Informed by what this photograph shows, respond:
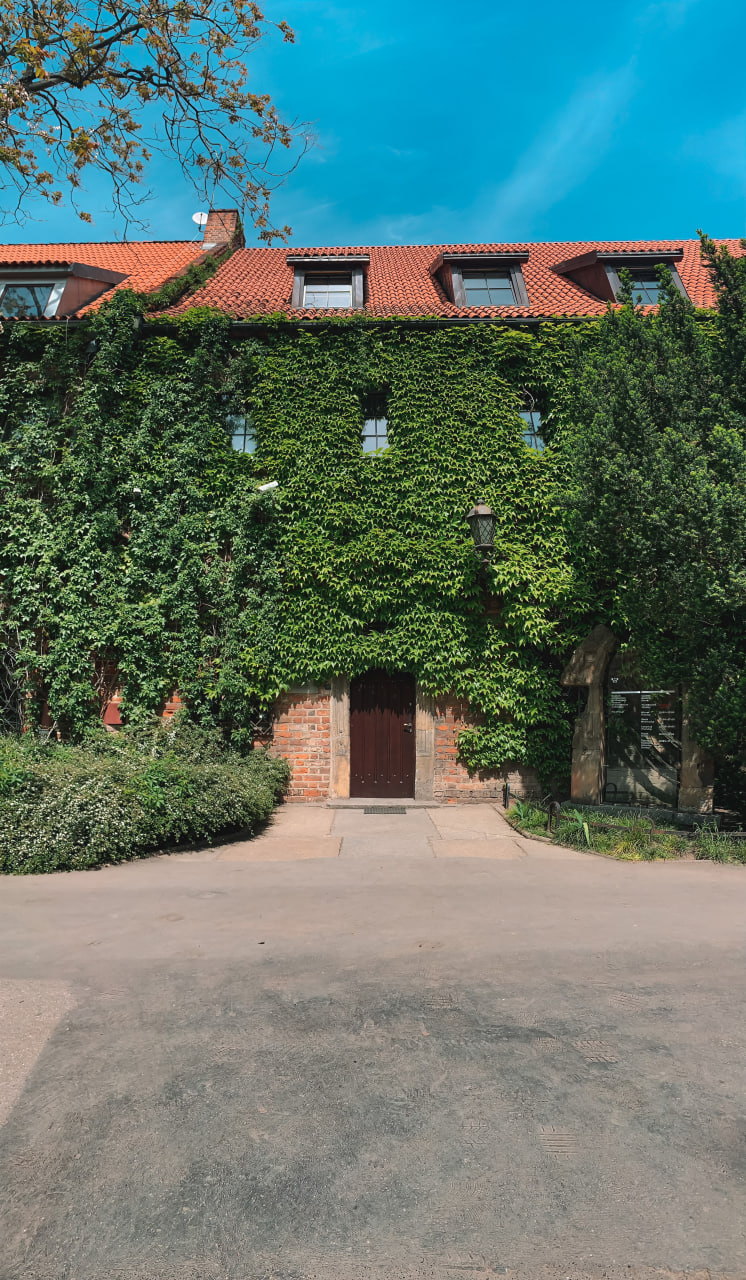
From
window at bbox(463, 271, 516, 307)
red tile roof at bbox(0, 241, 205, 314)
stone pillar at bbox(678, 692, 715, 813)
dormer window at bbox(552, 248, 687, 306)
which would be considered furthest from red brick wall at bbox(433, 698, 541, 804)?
red tile roof at bbox(0, 241, 205, 314)

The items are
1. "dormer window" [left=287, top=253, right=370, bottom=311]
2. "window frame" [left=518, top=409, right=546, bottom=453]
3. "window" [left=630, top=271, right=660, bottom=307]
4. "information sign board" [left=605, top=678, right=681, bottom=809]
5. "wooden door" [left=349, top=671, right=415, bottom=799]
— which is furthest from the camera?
"window" [left=630, top=271, right=660, bottom=307]

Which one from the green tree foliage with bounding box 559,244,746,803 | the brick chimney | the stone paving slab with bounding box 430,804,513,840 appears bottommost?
the stone paving slab with bounding box 430,804,513,840

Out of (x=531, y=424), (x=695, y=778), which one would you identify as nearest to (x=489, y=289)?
(x=531, y=424)

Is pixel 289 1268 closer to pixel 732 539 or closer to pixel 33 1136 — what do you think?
pixel 33 1136

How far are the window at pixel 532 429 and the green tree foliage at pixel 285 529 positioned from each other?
1.00 ft

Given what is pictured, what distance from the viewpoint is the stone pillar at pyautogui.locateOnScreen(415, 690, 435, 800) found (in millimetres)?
10328

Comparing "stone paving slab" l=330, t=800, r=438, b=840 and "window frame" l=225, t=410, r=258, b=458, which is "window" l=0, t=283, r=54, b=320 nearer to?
"window frame" l=225, t=410, r=258, b=458

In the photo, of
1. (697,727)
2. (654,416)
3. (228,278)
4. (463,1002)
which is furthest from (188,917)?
(228,278)

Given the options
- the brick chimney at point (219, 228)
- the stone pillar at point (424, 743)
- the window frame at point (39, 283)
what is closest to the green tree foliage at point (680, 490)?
the stone pillar at point (424, 743)

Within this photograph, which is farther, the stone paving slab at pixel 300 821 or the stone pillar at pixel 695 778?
the stone paving slab at pixel 300 821

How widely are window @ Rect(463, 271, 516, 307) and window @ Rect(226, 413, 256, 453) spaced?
4674 millimetres

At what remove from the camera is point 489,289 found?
12.2 metres

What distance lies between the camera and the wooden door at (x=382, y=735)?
10.5m

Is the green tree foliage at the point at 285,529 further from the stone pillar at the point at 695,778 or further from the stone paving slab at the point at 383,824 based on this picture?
the stone pillar at the point at 695,778
